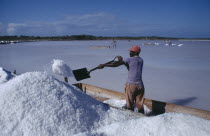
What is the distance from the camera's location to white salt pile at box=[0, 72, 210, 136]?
1.92m

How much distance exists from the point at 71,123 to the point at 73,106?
0.29m

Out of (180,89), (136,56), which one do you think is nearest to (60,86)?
(136,56)

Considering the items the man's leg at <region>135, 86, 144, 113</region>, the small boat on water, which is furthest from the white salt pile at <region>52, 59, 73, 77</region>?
the man's leg at <region>135, 86, 144, 113</region>

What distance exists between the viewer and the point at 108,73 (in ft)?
21.5

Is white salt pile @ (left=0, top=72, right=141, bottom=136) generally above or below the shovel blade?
below

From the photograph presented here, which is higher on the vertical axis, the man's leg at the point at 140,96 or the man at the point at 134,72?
the man at the point at 134,72

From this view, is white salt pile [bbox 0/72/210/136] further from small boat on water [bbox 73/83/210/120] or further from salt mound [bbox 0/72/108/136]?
small boat on water [bbox 73/83/210/120]


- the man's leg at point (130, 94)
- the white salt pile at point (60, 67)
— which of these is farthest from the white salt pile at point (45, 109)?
the white salt pile at point (60, 67)

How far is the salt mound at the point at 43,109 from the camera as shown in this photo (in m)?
2.17

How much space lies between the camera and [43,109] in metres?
2.35

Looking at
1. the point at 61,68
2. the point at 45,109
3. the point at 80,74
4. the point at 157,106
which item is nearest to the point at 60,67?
the point at 61,68

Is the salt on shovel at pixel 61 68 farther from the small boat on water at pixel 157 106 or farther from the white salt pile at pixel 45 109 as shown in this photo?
the white salt pile at pixel 45 109

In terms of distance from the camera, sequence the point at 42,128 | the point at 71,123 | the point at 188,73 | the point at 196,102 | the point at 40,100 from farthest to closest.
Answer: the point at 188,73
the point at 196,102
the point at 40,100
the point at 71,123
the point at 42,128

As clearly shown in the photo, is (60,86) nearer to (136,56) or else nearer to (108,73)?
(136,56)
